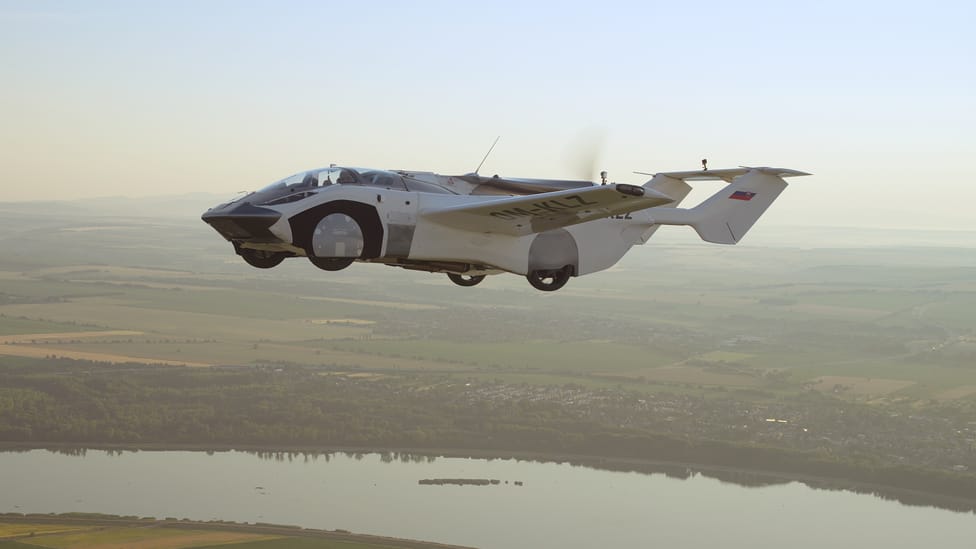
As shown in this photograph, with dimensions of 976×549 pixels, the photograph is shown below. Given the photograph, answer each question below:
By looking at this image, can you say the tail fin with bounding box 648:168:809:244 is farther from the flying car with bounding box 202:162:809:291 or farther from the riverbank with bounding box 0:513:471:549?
the riverbank with bounding box 0:513:471:549

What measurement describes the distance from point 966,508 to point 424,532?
89013 mm

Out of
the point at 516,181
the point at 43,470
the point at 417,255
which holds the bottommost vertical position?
the point at 43,470

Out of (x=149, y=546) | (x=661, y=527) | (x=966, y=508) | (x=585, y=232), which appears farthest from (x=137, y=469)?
(x=585, y=232)

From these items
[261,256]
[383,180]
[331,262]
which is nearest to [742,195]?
[383,180]

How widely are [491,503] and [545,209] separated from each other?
464 feet

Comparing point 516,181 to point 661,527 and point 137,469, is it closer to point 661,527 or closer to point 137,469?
point 661,527

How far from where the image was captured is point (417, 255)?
32312 millimetres

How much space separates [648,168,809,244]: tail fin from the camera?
125 feet

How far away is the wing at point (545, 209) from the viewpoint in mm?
30141

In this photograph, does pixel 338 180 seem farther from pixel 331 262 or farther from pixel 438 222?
pixel 438 222

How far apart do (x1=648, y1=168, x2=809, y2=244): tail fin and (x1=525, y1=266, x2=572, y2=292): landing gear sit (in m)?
4.86

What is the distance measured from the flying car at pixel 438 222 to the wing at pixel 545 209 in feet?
0.09

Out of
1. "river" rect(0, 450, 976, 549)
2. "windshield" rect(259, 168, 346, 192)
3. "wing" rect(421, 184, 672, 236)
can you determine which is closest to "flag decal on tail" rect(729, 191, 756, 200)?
"wing" rect(421, 184, 672, 236)

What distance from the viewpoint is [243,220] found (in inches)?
1203
